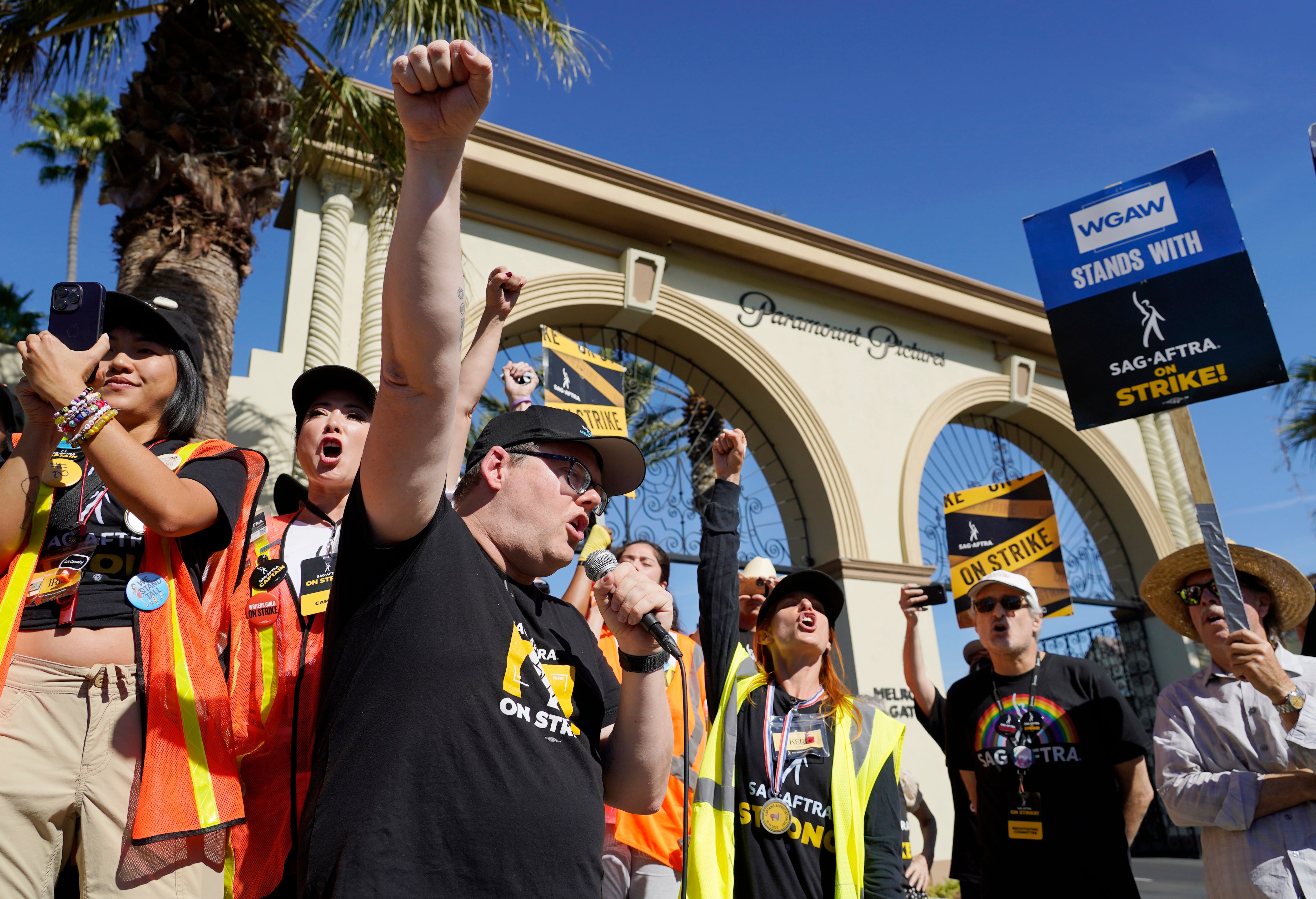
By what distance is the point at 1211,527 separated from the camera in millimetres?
3574

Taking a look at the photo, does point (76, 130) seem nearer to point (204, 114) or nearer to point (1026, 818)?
point (204, 114)

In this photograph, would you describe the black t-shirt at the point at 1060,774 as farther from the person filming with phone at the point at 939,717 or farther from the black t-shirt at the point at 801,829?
the black t-shirt at the point at 801,829

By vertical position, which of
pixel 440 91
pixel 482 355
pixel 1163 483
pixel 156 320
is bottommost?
pixel 440 91

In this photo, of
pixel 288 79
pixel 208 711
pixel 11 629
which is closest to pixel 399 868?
pixel 208 711

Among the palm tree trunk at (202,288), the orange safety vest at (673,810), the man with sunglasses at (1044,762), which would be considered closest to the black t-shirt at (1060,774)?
the man with sunglasses at (1044,762)

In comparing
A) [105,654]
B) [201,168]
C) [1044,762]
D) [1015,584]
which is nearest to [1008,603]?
[1015,584]

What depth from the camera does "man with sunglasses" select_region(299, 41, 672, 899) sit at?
4.50 ft

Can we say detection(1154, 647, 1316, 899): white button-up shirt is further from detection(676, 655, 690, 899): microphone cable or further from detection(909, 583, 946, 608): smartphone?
detection(676, 655, 690, 899): microphone cable

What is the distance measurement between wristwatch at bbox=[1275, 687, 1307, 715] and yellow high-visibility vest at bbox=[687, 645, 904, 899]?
1281 millimetres

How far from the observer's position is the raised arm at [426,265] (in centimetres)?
136

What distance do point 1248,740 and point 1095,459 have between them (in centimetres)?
1161

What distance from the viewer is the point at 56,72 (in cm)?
673

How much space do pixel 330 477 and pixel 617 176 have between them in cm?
887

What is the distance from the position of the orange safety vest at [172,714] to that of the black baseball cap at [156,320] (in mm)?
567
